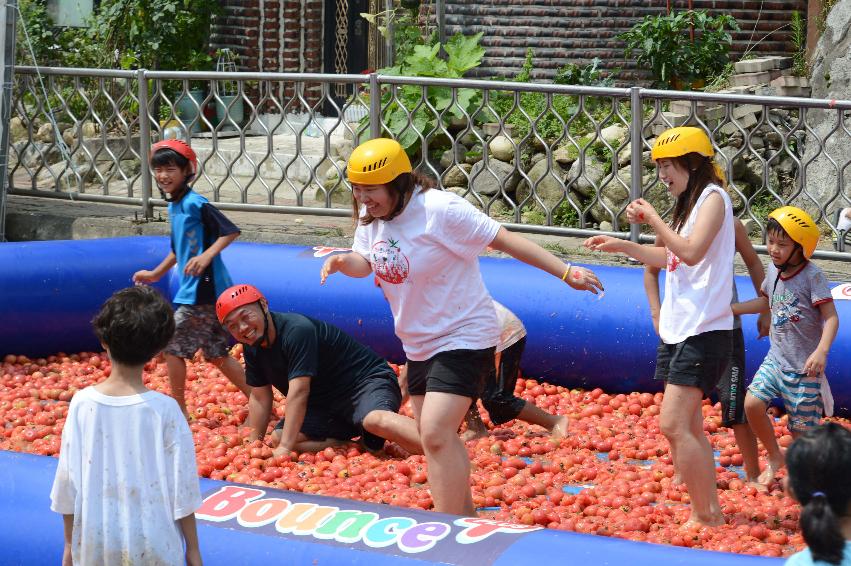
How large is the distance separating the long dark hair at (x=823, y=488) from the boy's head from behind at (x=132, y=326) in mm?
1549

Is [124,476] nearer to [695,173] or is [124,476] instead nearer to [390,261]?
[390,261]

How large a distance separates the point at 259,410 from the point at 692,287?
2447mm

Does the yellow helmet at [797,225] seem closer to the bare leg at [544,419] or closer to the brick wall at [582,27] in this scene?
the bare leg at [544,419]

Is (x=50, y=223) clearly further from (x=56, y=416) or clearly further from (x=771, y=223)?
(x=771, y=223)

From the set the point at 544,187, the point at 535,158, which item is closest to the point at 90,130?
the point at 535,158

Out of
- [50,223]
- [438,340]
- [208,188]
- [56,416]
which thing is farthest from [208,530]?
[208,188]

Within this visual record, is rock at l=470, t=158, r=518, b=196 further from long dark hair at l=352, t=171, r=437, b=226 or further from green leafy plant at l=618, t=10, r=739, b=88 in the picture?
long dark hair at l=352, t=171, r=437, b=226

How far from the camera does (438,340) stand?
4672 millimetres

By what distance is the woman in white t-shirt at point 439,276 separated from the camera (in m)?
4.59

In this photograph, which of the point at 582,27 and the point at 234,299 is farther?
the point at 582,27

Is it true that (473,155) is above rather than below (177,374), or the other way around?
above

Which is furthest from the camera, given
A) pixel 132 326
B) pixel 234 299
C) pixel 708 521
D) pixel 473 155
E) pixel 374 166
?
pixel 473 155

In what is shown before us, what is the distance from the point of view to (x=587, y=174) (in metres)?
9.33

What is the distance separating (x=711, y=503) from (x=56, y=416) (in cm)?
365
